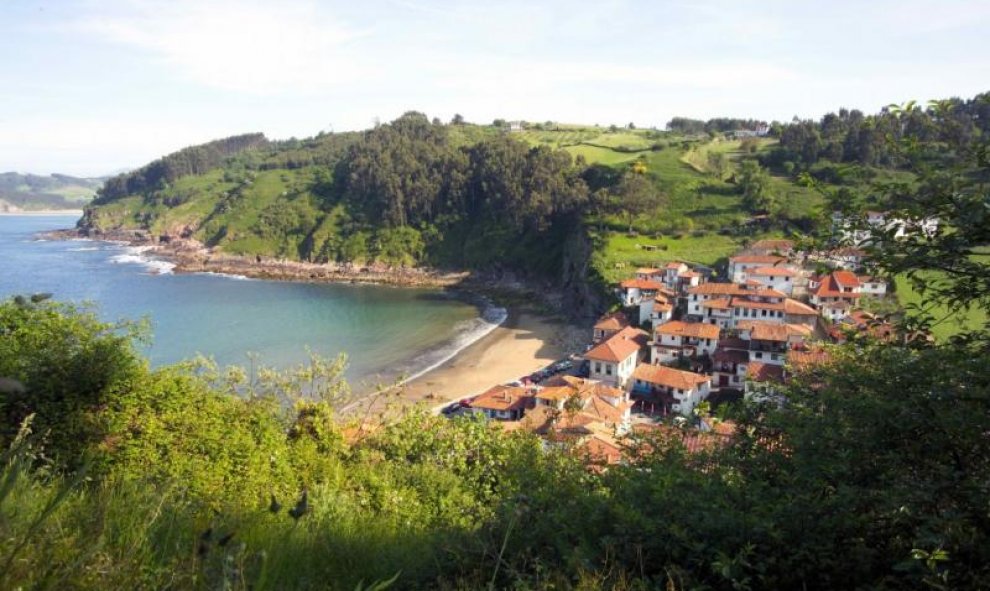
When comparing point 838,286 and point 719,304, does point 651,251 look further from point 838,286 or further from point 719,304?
point 838,286

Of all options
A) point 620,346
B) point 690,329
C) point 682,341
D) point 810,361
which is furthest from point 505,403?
point 810,361

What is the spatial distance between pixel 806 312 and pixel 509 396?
802 inches

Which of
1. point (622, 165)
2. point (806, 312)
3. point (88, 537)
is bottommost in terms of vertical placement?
point (806, 312)

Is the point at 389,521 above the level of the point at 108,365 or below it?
below

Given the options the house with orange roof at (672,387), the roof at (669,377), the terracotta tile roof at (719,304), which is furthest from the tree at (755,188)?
the house with orange roof at (672,387)

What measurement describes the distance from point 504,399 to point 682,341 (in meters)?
13.6

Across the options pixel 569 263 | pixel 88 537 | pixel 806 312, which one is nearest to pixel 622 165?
pixel 569 263

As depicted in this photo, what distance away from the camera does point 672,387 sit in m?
A: 31.2

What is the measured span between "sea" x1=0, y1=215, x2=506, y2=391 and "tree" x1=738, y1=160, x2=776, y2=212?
101 feet

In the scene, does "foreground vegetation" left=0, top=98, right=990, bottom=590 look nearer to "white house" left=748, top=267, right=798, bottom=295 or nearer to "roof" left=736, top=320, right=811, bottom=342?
"roof" left=736, top=320, right=811, bottom=342

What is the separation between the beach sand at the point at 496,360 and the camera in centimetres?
3491

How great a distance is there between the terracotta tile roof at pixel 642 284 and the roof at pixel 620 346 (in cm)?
630

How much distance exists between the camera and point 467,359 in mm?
42781

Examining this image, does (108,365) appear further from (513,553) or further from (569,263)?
(569,263)
